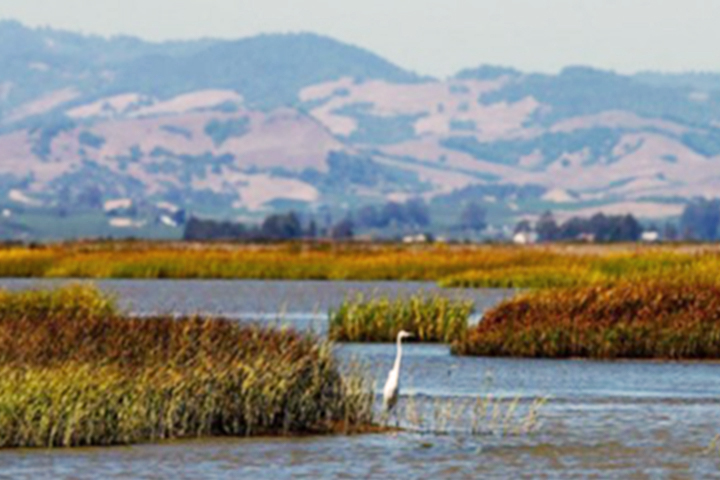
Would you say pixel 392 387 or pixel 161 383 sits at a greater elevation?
pixel 161 383

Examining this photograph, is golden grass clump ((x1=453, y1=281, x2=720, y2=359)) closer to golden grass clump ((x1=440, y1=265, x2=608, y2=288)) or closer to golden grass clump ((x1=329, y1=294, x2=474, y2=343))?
golden grass clump ((x1=329, y1=294, x2=474, y2=343))

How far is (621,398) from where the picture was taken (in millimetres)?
34969

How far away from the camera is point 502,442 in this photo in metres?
28.1

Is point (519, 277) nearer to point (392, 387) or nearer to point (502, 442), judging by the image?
point (392, 387)

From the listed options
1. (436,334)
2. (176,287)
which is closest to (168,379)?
(436,334)

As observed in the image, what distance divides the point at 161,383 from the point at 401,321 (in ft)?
69.6

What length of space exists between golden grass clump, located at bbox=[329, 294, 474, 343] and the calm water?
5.31m

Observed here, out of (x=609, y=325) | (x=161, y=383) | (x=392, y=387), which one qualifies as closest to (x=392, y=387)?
A: (x=392, y=387)

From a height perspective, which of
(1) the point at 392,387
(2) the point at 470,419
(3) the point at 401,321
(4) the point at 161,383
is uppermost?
(3) the point at 401,321

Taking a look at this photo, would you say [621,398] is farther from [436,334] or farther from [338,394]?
[436,334]

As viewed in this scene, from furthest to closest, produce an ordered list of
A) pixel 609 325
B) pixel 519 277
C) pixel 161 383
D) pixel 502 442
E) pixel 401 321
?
1. pixel 519 277
2. pixel 401 321
3. pixel 609 325
4. pixel 502 442
5. pixel 161 383

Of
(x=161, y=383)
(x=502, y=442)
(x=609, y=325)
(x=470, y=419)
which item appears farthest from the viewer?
(x=609, y=325)

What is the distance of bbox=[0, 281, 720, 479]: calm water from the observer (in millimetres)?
25312

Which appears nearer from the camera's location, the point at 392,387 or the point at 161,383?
the point at 161,383
